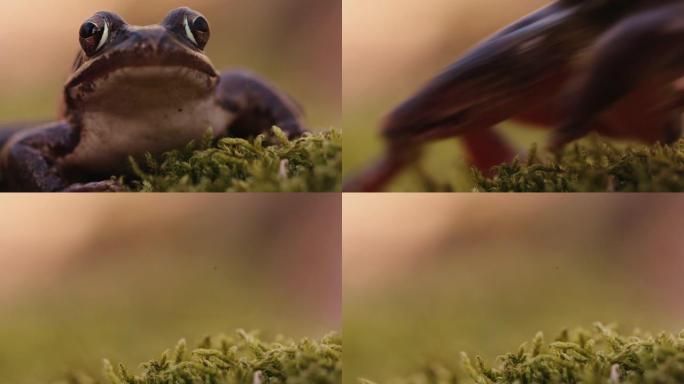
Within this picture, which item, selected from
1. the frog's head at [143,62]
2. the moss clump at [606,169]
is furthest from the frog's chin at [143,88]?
the moss clump at [606,169]

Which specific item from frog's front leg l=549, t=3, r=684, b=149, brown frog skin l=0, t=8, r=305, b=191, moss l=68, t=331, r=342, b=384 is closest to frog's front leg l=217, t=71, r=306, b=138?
brown frog skin l=0, t=8, r=305, b=191

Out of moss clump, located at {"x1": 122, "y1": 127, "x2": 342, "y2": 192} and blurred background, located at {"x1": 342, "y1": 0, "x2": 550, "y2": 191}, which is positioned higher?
blurred background, located at {"x1": 342, "y1": 0, "x2": 550, "y2": 191}

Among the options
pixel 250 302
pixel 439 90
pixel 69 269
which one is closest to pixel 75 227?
pixel 69 269

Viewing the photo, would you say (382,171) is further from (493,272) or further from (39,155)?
(39,155)

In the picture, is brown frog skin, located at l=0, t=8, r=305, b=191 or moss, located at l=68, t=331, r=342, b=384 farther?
moss, located at l=68, t=331, r=342, b=384

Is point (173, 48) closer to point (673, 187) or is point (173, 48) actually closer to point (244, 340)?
point (244, 340)

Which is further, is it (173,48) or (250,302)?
(250,302)

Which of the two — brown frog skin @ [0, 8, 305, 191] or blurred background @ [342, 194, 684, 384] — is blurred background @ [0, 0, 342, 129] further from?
blurred background @ [342, 194, 684, 384]
